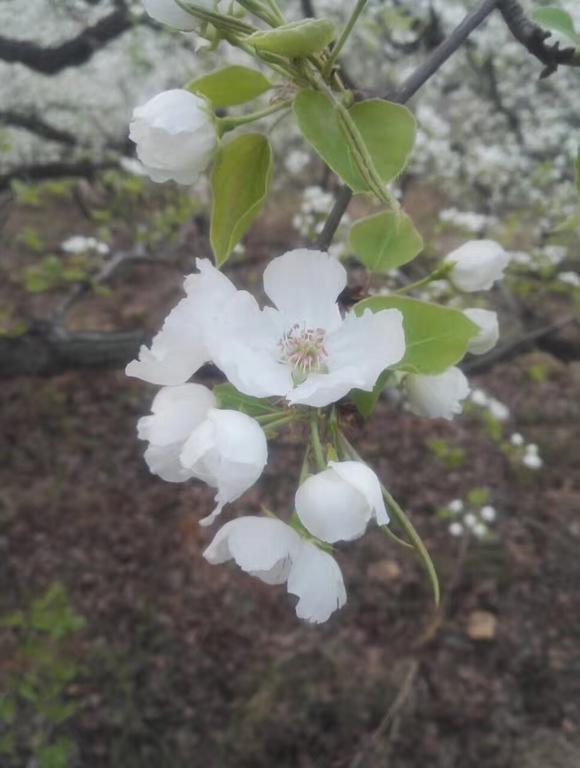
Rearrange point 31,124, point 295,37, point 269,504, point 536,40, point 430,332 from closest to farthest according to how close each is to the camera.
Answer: point 295,37, point 430,332, point 536,40, point 31,124, point 269,504

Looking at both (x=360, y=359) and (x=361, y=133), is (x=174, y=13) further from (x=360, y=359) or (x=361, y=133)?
(x=360, y=359)

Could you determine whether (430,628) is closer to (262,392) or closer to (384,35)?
(384,35)

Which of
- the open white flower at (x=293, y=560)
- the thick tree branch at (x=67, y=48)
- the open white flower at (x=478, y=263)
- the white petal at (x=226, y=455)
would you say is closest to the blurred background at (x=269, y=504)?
the thick tree branch at (x=67, y=48)

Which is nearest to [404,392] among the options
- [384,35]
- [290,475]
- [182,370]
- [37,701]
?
[182,370]

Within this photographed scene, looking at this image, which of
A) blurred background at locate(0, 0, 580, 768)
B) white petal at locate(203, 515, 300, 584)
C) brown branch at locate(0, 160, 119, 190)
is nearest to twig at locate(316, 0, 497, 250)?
white petal at locate(203, 515, 300, 584)

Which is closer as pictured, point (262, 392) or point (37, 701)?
point (262, 392)

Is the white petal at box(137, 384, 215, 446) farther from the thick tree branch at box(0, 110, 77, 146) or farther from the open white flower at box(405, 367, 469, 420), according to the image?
the thick tree branch at box(0, 110, 77, 146)

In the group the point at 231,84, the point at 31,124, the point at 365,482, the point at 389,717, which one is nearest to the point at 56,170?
the point at 31,124
